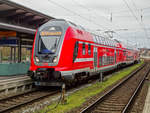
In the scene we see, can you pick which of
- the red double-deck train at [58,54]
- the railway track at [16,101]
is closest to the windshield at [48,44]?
the red double-deck train at [58,54]

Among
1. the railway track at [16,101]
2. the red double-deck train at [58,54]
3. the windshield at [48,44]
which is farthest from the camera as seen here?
the windshield at [48,44]

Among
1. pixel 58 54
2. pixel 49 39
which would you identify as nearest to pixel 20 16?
pixel 49 39

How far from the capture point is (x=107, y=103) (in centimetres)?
949

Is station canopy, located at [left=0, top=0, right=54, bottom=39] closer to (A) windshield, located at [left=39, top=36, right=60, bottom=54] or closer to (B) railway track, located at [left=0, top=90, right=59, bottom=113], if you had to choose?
(A) windshield, located at [left=39, top=36, right=60, bottom=54]

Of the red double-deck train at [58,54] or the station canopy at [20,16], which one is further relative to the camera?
the station canopy at [20,16]

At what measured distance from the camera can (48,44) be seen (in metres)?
11.7

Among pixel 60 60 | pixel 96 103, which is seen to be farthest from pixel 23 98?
pixel 96 103

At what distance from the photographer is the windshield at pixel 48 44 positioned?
11516 millimetres

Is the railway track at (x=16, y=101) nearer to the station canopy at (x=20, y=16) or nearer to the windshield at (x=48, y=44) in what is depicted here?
the windshield at (x=48, y=44)

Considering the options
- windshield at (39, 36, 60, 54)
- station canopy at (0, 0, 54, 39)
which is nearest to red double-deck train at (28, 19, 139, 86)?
windshield at (39, 36, 60, 54)

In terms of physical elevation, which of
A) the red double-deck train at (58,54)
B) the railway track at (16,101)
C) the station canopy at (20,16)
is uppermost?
the station canopy at (20,16)

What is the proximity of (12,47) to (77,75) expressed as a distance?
736 cm

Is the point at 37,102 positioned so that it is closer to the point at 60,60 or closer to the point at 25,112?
the point at 25,112

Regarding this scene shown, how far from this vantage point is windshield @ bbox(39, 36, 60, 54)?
11.5 m
